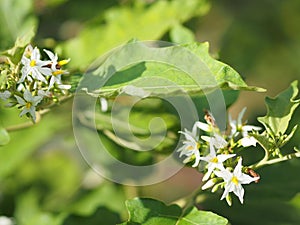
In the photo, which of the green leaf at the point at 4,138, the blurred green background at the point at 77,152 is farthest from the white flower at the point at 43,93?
the blurred green background at the point at 77,152

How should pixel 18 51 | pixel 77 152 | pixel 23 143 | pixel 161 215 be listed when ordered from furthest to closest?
pixel 77 152
pixel 23 143
pixel 161 215
pixel 18 51

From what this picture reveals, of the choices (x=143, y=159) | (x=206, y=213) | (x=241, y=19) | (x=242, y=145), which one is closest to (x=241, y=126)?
(x=242, y=145)

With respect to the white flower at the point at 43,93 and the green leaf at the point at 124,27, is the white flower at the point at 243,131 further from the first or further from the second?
the green leaf at the point at 124,27

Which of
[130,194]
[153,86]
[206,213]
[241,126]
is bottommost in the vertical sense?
[130,194]

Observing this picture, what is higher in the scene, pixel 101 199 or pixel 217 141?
pixel 217 141

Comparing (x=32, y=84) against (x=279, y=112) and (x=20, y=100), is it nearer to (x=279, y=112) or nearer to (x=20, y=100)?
(x=20, y=100)

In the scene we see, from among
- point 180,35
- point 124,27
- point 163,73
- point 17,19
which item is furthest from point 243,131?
point 17,19

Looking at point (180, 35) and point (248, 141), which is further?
point (180, 35)

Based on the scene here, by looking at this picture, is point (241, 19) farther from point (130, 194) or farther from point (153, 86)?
point (153, 86)
